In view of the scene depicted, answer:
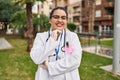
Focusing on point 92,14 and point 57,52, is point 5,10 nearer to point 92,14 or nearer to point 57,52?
point 57,52

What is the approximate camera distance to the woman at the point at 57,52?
2.46 metres

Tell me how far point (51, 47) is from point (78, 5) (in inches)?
1760

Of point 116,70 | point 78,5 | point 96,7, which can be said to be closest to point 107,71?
point 116,70

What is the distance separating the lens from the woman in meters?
2.46

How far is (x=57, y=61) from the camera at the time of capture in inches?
96.7

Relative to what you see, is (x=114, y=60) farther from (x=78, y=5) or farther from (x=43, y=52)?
(x=78, y=5)

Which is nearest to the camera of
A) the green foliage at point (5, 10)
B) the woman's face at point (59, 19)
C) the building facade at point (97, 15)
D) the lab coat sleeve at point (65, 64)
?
the lab coat sleeve at point (65, 64)

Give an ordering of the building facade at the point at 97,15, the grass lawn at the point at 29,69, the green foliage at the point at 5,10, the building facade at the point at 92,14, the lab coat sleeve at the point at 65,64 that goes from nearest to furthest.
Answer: the lab coat sleeve at the point at 65,64 → the grass lawn at the point at 29,69 → the green foliage at the point at 5,10 → the building facade at the point at 97,15 → the building facade at the point at 92,14

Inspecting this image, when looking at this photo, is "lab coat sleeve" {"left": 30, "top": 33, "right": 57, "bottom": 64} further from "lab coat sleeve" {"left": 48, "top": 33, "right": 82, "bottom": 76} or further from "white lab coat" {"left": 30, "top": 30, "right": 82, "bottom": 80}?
"lab coat sleeve" {"left": 48, "top": 33, "right": 82, "bottom": 76}

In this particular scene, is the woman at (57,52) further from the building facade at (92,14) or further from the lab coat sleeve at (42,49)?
the building facade at (92,14)

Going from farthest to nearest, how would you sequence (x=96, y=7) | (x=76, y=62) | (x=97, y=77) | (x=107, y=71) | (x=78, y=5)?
(x=78, y=5) → (x=96, y=7) → (x=107, y=71) → (x=97, y=77) → (x=76, y=62)

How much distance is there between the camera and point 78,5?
152 ft

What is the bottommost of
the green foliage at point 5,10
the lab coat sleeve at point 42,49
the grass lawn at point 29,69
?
the grass lawn at point 29,69

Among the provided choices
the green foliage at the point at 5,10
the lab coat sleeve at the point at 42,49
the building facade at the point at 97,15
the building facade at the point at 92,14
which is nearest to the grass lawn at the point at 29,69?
the lab coat sleeve at the point at 42,49
